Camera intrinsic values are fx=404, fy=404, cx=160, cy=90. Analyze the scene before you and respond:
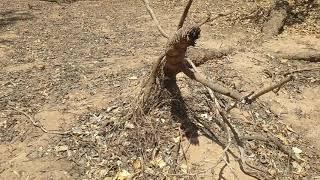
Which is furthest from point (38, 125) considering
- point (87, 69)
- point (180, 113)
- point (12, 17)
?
point (12, 17)

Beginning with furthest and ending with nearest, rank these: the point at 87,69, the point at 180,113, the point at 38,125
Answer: the point at 87,69
the point at 38,125
the point at 180,113

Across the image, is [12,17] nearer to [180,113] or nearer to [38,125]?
[38,125]

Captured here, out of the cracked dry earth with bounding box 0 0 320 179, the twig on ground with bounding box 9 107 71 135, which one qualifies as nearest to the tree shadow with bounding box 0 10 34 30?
the cracked dry earth with bounding box 0 0 320 179

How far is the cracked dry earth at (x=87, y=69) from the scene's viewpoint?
3.90 meters

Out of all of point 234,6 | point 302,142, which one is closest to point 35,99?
point 302,142

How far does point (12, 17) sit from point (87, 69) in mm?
3686

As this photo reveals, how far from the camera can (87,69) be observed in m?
5.66

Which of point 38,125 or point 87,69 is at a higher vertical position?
point 38,125

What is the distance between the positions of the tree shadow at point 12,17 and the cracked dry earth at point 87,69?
0.02m

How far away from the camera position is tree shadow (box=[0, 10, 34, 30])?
316 inches

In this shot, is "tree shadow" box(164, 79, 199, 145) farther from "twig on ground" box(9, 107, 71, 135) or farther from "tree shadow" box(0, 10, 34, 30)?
"tree shadow" box(0, 10, 34, 30)

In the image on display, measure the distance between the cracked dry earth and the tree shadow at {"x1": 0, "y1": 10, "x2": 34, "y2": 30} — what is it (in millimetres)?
19

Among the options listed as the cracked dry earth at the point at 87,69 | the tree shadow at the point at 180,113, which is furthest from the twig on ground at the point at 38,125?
the tree shadow at the point at 180,113

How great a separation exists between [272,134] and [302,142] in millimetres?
391
